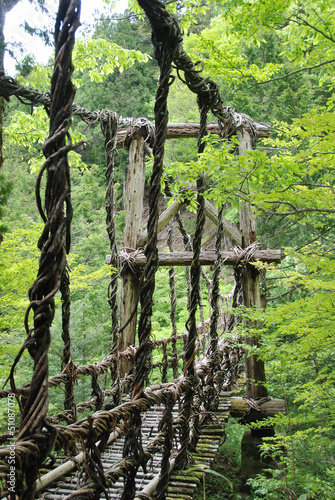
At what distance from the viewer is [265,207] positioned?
247 centimetres

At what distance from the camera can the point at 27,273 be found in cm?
421

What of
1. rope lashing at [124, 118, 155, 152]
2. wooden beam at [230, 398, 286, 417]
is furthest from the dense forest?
rope lashing at [124, 118, 155, 152]

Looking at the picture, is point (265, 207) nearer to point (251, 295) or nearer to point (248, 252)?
point (248, 252)

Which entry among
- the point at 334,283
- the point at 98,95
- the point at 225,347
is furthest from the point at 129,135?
the point at 98,95

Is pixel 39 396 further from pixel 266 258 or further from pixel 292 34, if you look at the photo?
pixel 292 34

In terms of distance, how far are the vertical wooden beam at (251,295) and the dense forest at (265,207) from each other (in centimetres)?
20

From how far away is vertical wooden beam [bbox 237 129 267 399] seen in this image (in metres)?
3.79

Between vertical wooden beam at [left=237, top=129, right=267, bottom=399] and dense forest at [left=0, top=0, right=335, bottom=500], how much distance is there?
0.67 ft

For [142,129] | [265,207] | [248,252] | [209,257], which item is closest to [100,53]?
[142,129]

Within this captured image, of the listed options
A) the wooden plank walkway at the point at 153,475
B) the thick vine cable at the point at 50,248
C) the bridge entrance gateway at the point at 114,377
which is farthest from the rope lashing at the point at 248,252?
the thick vine cable at the point at 50,248

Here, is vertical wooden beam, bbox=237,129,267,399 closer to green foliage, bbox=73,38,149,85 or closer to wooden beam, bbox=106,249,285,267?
wooden beam, bbox=106,249,285,267

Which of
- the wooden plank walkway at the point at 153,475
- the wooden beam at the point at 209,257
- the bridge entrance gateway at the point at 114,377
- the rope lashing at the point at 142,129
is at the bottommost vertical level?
the wooden plank walkway at the point at 153,475

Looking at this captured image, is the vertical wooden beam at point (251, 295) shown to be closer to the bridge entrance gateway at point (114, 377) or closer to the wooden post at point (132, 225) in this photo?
the bridge entrance gateway at point (114, 377)

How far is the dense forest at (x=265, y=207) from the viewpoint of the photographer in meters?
2.41
